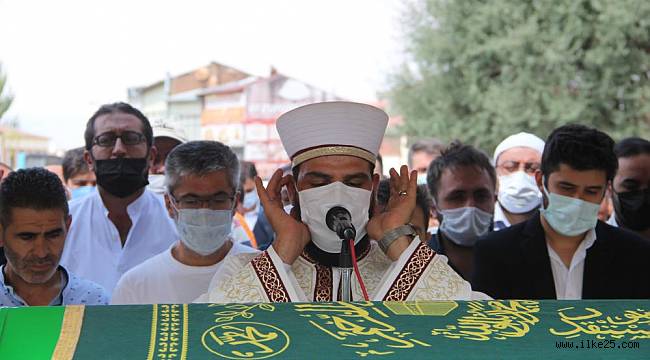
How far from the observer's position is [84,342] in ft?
7.48

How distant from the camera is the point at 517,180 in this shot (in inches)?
271

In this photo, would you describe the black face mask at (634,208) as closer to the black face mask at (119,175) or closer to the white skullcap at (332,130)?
the white skullcap at (332,130)

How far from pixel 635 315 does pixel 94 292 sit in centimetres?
263

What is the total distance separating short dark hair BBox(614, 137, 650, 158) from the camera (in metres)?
5.95

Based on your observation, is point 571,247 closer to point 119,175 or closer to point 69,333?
point 119,175

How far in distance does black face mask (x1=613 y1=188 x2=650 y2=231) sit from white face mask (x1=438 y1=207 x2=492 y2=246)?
107 centimetres

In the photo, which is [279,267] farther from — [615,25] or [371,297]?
[615,25]

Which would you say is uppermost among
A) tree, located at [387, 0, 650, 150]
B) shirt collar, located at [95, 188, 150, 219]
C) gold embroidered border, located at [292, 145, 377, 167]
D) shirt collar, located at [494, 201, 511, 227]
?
tree, located at [387, 0, 650, 150]

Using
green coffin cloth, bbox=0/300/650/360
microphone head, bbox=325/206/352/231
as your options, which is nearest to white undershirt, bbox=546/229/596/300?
microphone head, bbox=325/206/352/231

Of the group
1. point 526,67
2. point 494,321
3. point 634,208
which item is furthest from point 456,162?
point 526,67

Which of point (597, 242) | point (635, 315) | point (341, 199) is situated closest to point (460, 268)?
point (597, 242)

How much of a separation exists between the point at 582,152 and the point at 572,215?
332mm

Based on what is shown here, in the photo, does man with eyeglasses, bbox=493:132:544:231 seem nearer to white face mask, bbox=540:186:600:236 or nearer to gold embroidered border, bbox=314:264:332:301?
white face mask, bbox=540:186:600:236

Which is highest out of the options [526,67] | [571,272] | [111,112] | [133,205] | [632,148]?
[526,67]
